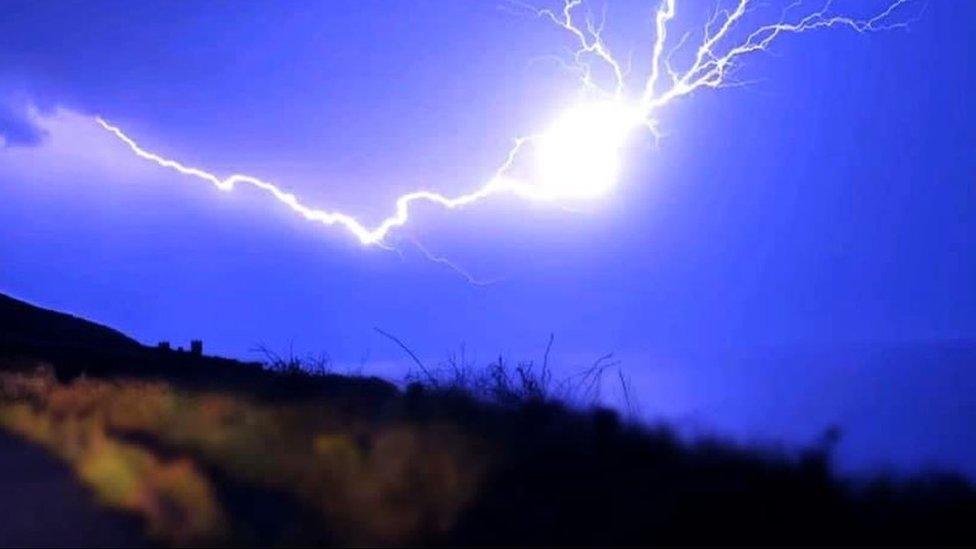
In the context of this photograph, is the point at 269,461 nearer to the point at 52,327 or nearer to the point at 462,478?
the point at 462,478

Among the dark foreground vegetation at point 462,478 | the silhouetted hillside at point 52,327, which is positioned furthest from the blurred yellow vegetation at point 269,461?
the silhouetted hillside at point 52,327

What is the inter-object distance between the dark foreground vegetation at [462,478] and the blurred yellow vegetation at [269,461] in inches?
1.0

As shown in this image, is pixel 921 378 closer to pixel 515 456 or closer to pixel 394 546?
pixel 515 456

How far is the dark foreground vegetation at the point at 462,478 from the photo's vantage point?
8320mm

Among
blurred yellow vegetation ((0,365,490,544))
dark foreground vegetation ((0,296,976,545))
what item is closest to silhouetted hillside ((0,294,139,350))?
blurred yellow vegetation ((0,365,490,544))

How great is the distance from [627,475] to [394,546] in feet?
5.74

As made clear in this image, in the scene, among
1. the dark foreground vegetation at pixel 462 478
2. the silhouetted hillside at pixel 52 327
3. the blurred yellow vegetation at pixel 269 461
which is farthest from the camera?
the silhouetted hillside at pixel 52 327

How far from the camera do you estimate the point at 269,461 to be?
41.1ft

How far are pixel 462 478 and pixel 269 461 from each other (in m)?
3.09

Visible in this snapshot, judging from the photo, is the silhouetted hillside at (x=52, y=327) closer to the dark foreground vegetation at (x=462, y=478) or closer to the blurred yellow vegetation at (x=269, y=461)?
the blurred yellow vegetation at (x=269, y=461)

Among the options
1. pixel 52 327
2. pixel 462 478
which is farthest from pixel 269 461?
pixel 52 327

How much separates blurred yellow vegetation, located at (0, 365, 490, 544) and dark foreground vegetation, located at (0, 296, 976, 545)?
0.03 m

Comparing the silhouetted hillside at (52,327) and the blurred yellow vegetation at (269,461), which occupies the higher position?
the silhouetted hillside at (52,327)

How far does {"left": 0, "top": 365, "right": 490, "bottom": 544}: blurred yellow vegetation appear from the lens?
9.91m
